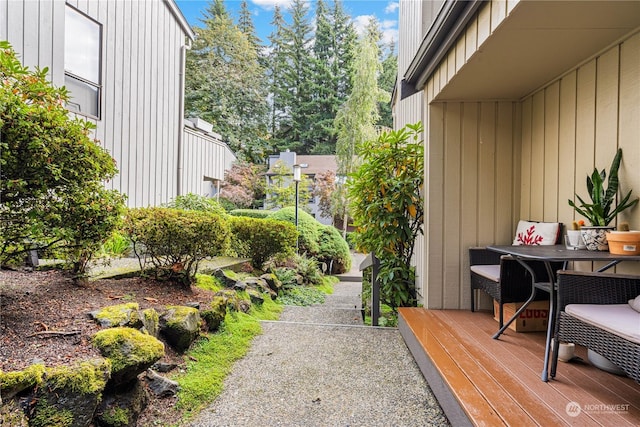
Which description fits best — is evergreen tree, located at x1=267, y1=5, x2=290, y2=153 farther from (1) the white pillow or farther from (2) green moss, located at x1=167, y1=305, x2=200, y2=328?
(1) the white pillow

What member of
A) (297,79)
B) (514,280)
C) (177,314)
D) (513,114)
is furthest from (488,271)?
(297,79)

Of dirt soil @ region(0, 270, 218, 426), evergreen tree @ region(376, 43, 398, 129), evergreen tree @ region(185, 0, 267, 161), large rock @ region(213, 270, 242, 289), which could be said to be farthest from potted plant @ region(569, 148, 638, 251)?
evergreen tree @ region(376, 43, 398, 129)

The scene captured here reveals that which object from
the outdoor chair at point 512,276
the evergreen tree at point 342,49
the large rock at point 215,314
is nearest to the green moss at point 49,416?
the large rock at point 215,314

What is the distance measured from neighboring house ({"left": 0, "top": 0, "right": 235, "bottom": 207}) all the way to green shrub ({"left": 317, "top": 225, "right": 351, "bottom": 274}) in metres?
3.60

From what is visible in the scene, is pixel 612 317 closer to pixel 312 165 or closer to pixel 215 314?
pixel 215 314

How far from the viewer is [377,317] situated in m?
3.75

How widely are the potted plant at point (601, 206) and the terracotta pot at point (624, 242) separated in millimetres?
142

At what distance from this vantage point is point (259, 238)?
6082mm

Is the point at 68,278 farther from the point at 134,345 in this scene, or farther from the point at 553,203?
the point at 553,203

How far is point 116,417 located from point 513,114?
3937 millimetres

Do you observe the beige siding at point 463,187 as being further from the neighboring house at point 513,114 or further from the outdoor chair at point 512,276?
the outdoor chair at point 512,276

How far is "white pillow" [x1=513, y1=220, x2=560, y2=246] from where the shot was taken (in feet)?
9.04

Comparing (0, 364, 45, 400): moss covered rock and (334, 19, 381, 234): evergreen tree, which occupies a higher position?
(334, 19, 381, 234): evergreen tree

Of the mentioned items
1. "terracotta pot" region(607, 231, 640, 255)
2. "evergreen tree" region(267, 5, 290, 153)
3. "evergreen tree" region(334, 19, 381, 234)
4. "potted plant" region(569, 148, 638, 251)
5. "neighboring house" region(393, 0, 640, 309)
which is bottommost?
"terracotta pot" region(607, 231, 640, 255)
